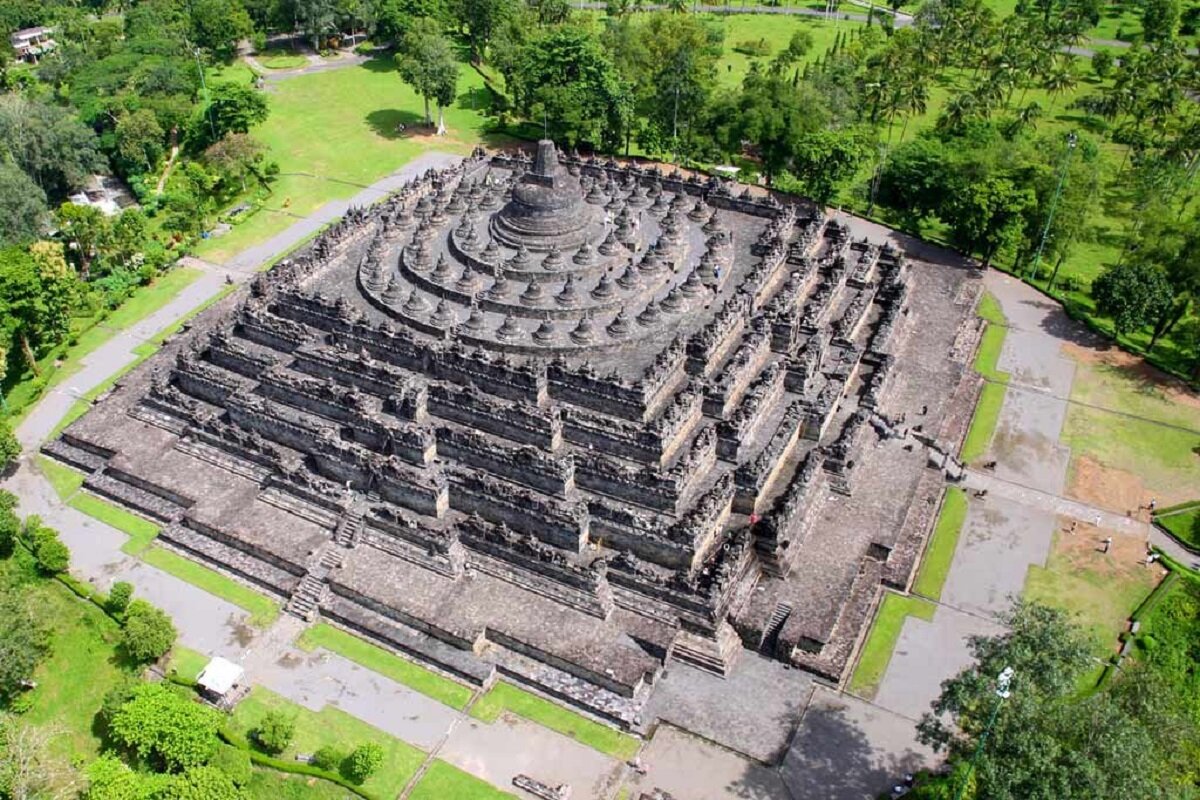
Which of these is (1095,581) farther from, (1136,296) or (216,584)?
(216,584)

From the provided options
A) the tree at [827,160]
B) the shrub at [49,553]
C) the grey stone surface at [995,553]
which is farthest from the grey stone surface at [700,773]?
the tree at [827,160]

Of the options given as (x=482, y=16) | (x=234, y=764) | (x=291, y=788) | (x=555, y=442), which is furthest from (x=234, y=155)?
(x=291, y=788)

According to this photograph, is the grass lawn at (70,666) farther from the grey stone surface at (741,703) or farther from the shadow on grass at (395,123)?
the shadow on grass at (395,123)

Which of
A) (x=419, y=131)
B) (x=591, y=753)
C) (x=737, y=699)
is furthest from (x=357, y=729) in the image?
(x=419, y=131)

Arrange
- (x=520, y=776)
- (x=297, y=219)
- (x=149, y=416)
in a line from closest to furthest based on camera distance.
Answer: (x=520, y=776), (x=149, y=416), (x=297, y=219)

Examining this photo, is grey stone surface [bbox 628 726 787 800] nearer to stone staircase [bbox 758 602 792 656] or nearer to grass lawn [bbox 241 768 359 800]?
stone staircase [bbox 758 602 792 656]

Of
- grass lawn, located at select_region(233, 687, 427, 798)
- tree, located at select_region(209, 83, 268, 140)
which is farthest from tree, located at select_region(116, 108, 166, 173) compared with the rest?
grass lawn, located at select_region(233, 687, 427, 798)

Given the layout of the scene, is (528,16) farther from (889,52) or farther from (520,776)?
(520,776)
